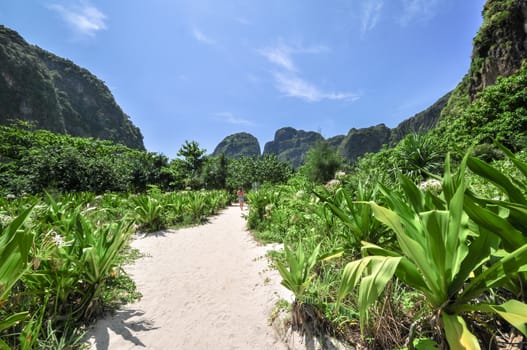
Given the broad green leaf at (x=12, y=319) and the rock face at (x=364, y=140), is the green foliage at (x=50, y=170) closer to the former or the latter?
the broad green leaf at (x=12, y=319)

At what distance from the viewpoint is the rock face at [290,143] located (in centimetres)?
12603

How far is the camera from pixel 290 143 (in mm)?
140500

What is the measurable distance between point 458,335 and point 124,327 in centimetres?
283

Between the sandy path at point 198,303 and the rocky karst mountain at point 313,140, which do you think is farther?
the rocky karst mountain at point 313,140

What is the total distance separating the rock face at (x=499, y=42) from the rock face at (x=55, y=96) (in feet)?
222

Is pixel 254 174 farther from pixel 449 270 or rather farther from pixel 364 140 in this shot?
pixel 364 140

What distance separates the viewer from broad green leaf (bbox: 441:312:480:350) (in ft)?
2.67

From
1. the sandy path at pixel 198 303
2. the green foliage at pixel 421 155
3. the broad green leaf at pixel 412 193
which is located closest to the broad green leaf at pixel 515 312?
the broad green leaf at pixel 412 193

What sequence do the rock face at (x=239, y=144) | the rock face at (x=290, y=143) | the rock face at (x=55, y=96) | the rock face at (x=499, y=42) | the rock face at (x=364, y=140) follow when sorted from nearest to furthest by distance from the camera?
1. the rock face at (x=499, y=42)
2. the rock face at (x=55, y=96)
3. the rock face at (x=364, y=140)
4. the rock face at (x=239, y=144)
5. the rock face at (x=290, y=143)

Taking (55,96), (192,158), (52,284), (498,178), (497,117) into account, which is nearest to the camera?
(498,178)

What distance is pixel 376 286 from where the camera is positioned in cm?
87

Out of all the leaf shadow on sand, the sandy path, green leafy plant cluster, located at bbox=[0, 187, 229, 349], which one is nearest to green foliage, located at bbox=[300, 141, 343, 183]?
the sandy path

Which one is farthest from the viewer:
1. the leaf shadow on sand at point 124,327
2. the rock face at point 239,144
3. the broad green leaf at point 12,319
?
the rock face at point 239,144

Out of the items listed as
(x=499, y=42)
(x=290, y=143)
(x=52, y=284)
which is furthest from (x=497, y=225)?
(x=290, y=143)
